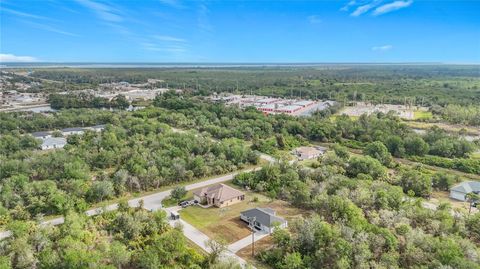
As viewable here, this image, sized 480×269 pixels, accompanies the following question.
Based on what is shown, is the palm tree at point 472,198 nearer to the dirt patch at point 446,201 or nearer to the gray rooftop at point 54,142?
the dirt patch at point 446,201

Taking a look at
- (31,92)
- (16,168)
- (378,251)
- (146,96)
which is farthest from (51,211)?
(31,92)

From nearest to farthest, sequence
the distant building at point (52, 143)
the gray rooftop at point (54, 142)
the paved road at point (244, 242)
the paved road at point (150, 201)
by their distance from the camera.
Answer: the paved road at point (244, 242) < the paved road at point (150, 201) < the distant building at point (52, 143) < the gray rooftop at point (54, 142)

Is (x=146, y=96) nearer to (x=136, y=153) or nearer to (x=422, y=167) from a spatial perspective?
(x=136, y=153)

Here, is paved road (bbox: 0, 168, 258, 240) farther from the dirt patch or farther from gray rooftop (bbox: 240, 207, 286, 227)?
the dirt patch

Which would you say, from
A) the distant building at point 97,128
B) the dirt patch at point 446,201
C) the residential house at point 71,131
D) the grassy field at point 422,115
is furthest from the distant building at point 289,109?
the dirt patch at point 446,201

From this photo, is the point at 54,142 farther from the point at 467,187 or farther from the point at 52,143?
the point at 467,187
